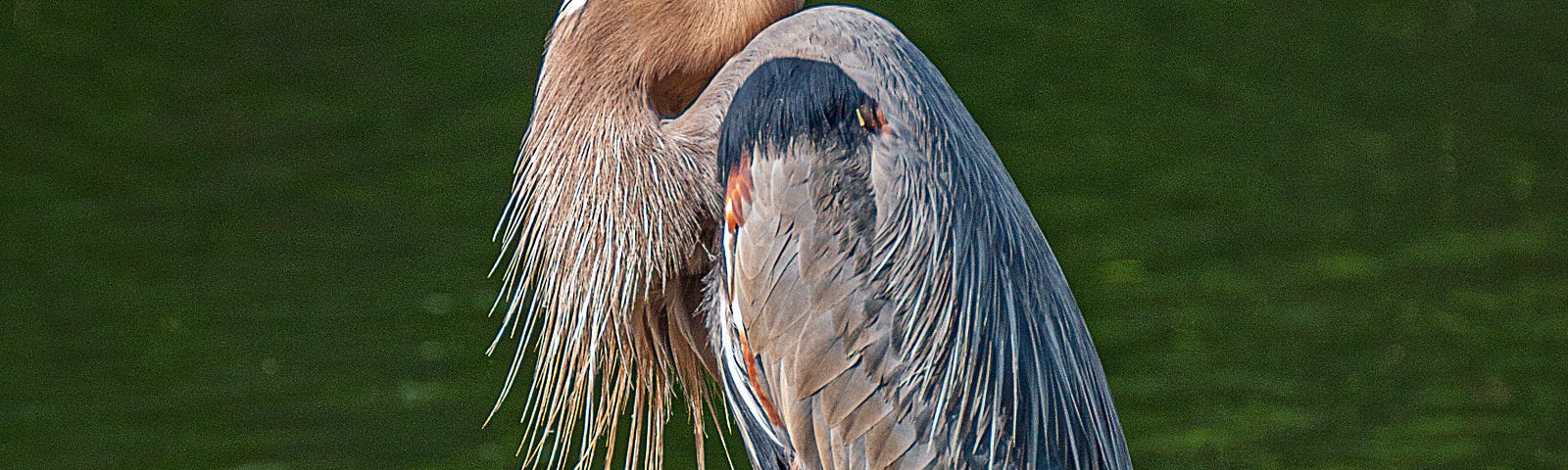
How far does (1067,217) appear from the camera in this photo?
6.34 metres

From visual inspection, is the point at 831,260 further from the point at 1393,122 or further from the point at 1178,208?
the point at 1393,122

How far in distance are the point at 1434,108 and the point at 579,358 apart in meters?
5.84

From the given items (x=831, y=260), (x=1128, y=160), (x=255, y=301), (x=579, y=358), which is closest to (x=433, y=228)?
(x=255, y=301)

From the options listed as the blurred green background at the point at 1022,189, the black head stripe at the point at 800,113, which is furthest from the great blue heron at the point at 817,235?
the blurred green background at the point at 1022,189

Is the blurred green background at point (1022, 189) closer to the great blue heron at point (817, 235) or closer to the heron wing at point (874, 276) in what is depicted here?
the great blue heron at point (817, 235)

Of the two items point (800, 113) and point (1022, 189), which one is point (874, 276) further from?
point (1022, 189)

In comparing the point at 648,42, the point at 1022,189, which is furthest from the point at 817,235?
the point at 1022,189

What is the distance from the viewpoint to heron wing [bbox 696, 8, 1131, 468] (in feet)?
7.11

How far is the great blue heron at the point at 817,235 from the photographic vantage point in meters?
2.17

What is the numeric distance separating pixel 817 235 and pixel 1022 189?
14.8 feet

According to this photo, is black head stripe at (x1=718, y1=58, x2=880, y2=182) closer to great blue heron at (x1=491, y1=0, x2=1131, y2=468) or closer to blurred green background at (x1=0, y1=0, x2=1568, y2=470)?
great blue heron at (x1=491, y1=0, x2=1131, y2=468)

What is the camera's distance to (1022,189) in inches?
259

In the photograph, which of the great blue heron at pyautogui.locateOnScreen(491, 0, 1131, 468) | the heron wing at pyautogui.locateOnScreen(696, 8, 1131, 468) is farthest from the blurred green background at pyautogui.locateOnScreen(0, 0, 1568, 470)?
the heron wing at pyautogui.locateOnScreen(696, 8, 1131, 468)

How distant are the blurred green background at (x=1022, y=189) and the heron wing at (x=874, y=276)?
278 cm
